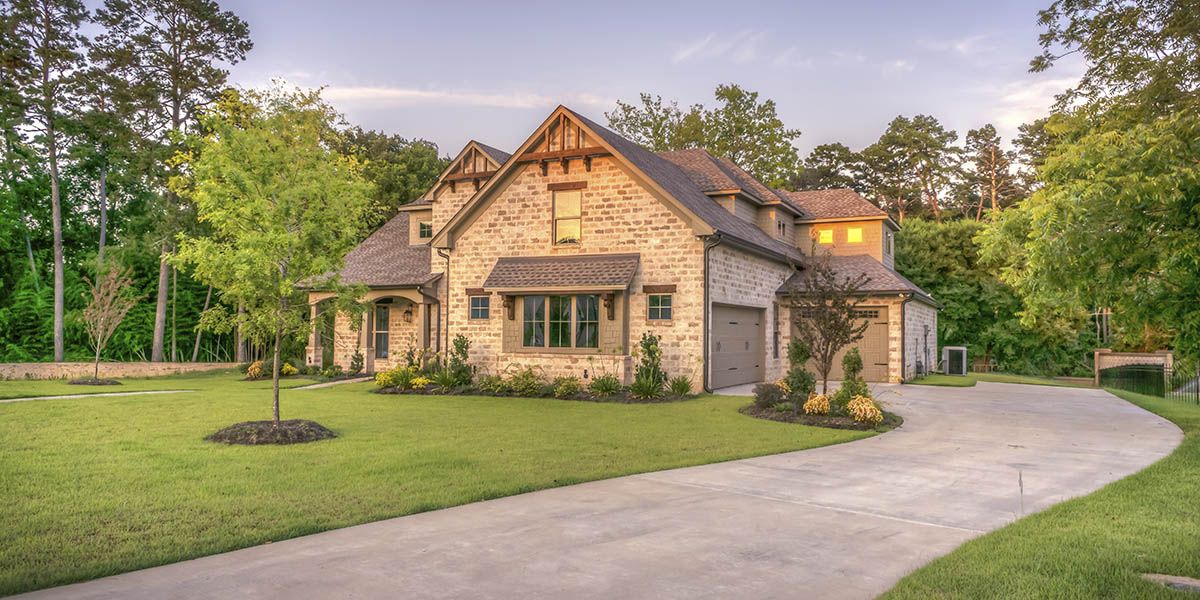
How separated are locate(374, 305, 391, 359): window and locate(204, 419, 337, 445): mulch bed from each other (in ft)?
43.5

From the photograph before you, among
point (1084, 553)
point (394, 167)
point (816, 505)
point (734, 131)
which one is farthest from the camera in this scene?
point (734, 131)

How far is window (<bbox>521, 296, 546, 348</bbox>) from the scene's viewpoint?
1898 cm

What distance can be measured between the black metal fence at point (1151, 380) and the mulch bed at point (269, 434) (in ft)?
77.4

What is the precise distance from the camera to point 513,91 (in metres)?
23.7

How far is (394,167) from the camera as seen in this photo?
38.4 m

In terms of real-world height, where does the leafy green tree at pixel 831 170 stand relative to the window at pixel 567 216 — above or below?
above

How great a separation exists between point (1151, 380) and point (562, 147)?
20.2 m

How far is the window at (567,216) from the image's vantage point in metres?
19.4

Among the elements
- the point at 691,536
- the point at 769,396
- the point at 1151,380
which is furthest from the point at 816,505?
the point at 1151,380

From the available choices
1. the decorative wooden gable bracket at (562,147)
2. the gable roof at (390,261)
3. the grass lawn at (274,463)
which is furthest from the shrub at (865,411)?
the gable roof at (390,261)

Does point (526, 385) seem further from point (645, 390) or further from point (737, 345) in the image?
point (737, 345)

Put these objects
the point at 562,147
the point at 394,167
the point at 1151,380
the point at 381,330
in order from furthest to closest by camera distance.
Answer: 1. the point at 394,167
2. the point at 381,330
3. the point at 1151,380
4. the point at 562,147

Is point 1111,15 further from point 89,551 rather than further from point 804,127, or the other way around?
point 804,127

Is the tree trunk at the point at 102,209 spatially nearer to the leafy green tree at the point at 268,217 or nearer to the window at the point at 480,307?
the window at the point at 480,307
